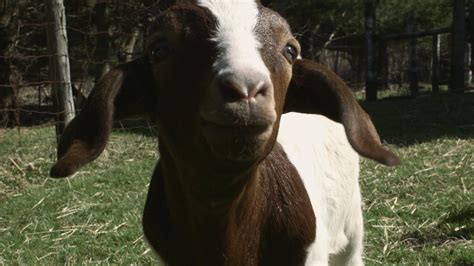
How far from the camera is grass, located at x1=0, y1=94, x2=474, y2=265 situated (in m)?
4.59

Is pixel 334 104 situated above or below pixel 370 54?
above

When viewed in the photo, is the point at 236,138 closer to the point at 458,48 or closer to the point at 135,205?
the point at 135,205

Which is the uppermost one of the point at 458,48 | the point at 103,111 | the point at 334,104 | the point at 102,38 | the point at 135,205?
the point at 103,111

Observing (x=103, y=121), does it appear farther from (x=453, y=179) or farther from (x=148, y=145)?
(x=148, y=145)

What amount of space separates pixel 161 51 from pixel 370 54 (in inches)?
563

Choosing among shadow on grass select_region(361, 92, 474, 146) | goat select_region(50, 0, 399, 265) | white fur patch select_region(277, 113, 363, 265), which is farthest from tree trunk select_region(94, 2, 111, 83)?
goat select_region(50, 0, 399, 265)

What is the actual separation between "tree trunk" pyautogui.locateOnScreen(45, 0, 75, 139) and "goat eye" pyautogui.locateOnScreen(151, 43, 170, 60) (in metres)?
5.10

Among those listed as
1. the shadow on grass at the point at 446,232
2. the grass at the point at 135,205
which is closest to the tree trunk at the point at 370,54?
the grass at the point at 135,205

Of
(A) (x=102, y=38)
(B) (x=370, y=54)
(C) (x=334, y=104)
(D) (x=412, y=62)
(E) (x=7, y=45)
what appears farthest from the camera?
(D) (x=412, y=62)

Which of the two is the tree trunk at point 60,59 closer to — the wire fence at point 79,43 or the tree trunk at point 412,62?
the wire fence at point 79,43

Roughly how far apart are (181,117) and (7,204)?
416 centimetres

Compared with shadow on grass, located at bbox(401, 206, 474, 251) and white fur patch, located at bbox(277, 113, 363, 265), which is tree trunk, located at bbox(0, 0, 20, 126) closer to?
shadow on grass, located at bbox(401, 206, 474, 251)

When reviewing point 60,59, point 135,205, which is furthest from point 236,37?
point 60,59

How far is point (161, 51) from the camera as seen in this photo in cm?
230
